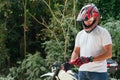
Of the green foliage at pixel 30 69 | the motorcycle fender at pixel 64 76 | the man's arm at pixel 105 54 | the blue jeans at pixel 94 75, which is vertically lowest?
the green foliage at pixel 30 69

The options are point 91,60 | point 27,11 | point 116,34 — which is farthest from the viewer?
point 27,11

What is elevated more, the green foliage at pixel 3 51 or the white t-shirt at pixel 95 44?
the white t-shirt at pixel 95 44

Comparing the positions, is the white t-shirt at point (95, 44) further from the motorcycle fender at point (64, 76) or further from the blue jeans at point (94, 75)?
the motorcycle fender at point (64, 76)

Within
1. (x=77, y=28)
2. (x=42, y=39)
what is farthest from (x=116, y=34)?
(x=42, y=39)

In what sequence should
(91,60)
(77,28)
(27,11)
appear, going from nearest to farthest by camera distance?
(91,60) < (77,28) < (27,11)

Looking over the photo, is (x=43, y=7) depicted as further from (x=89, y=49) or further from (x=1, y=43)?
(x=89, y=49)

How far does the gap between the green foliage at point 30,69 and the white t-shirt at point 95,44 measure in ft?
10.6

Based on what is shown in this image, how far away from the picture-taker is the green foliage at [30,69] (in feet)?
22.5

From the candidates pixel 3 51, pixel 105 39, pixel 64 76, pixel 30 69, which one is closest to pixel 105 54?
pixel 105 39

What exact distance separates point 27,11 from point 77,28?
1.21 metres

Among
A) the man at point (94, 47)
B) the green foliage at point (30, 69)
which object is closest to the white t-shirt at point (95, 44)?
the man at point (94, 47)

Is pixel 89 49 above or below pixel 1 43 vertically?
above

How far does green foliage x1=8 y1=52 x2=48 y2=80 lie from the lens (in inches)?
270

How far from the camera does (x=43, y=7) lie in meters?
7.86
